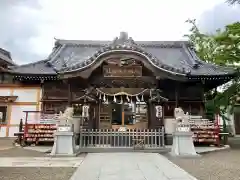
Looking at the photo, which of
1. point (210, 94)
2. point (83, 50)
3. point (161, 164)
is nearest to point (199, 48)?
point (210, 94)

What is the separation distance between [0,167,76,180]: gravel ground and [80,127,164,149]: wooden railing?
13.1ft

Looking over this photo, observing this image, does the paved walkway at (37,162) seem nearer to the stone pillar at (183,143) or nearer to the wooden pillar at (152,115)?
the stone pillar at (183,143)

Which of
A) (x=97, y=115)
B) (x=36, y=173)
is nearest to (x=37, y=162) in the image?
(x=36, y=173)

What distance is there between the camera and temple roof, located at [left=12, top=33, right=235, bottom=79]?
12.1 meters

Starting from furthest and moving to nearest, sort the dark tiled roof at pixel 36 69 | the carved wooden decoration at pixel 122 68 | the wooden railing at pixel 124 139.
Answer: the dark tiled roof at pixel 36 69, the carved wooden decoration at pixel 122 68, the wooden railing at pixel 124 139

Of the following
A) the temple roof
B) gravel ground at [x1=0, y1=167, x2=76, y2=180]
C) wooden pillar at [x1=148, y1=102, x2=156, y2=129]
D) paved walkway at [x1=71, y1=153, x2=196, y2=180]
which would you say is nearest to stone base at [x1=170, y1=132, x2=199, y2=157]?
paved walkway at [x1=71, y1=153, x2=196, y2=180]

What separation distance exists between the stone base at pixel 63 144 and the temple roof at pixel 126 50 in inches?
155

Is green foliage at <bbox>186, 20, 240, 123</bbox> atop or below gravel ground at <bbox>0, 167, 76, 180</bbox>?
atop

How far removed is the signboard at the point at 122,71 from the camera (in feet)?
41.3

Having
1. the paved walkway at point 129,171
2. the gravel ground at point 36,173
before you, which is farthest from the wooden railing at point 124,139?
the gravel ground at point 36,173

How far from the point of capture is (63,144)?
935 cm

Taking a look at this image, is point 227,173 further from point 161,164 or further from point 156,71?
point 156,71

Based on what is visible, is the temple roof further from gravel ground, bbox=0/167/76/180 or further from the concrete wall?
gravel ground, bbox=0/167/76/180

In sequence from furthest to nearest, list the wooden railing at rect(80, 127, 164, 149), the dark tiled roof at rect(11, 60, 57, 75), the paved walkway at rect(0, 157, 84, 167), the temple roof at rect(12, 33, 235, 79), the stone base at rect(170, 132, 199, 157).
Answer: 1. the dark tiled roof at rect(11, 60, 57, 75)
2. the temple roof at rect(12, 33, 235, 79)
3. the wooden railing at rect(80, 127, 164, 149)
4. the stone base at rect(170, 132, 199, 157)
5. the paved walkway at rect(0, 157, 84, 167)
